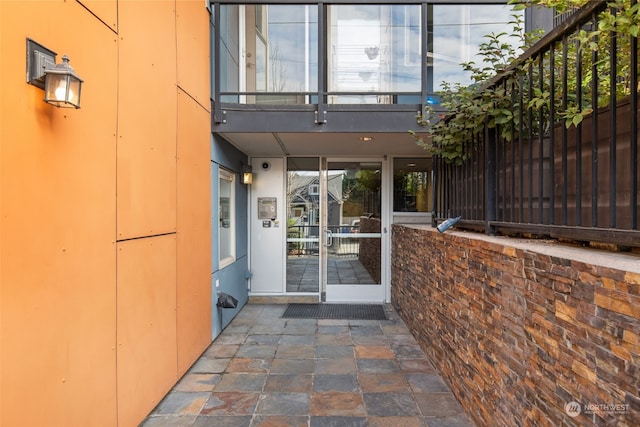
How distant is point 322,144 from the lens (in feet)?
16.6

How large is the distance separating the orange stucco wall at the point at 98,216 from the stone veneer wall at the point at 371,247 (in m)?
3.09

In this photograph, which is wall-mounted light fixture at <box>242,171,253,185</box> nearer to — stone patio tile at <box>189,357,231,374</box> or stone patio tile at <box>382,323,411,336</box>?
stone patio tile at <box>189,357,231,374</box>

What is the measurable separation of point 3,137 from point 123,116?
0.91 meters

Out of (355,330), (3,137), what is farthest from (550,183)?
(355,330)

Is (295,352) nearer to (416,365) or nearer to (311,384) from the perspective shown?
(311,384)

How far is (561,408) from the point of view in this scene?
1522mm

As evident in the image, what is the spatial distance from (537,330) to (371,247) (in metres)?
4.16

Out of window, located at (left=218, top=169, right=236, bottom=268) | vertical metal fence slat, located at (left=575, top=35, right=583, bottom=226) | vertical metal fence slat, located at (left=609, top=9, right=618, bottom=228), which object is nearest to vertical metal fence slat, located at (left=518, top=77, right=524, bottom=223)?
vertical metal fence slat, located at (left=575, top=35, right=583, bottom=226)

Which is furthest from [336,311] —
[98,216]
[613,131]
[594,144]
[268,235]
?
[613,131]

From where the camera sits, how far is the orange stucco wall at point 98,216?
1562 mm

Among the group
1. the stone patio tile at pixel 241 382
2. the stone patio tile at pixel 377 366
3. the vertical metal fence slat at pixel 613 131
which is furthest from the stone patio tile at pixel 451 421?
the vertical metal fence slat at pixel 613 131

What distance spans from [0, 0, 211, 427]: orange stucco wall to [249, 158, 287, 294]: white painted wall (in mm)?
2436

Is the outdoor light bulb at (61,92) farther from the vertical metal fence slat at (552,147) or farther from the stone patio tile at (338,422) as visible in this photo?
the stone patio tile at (338,422)

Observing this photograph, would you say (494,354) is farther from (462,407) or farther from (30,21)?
(30,21)
